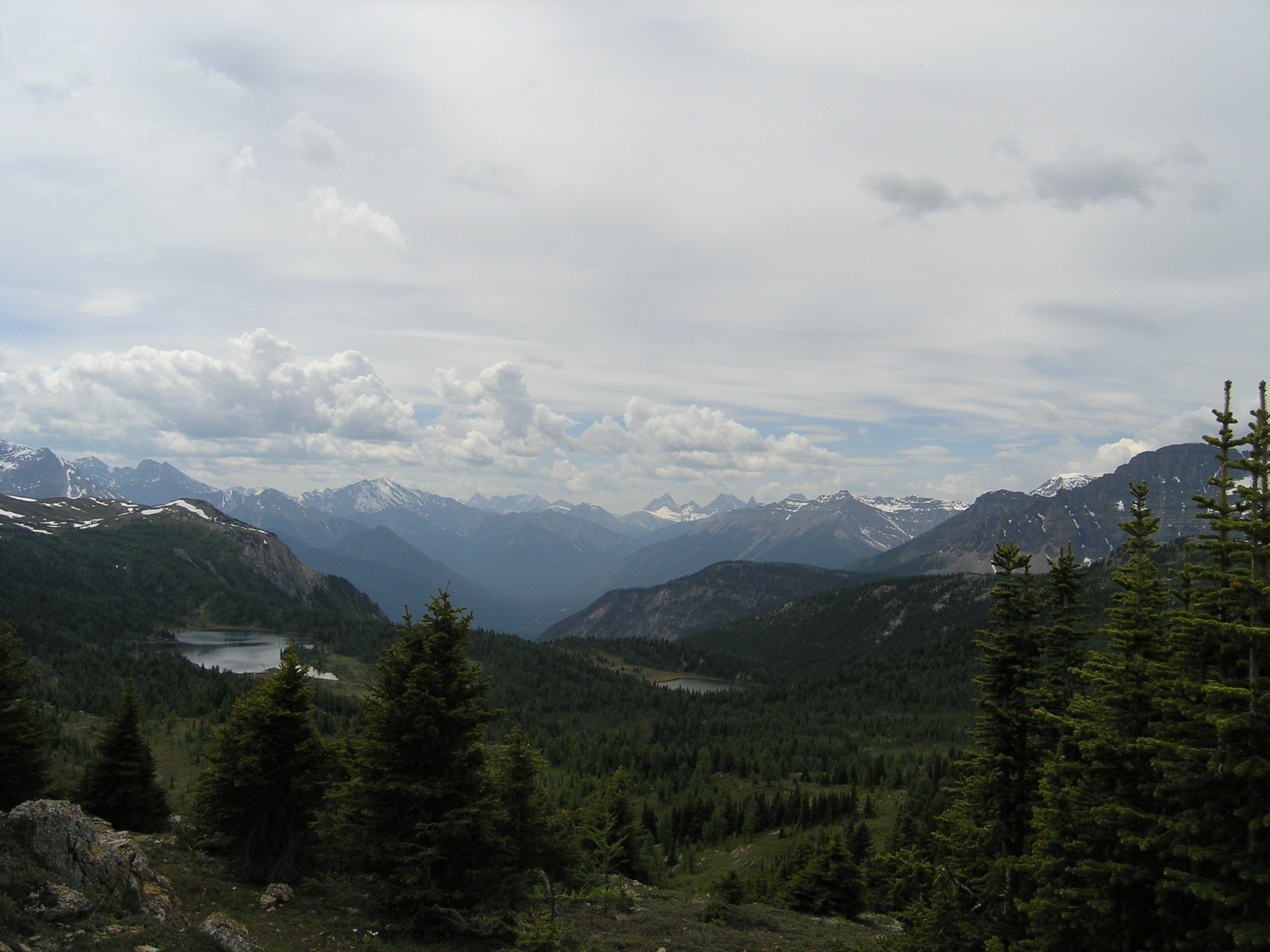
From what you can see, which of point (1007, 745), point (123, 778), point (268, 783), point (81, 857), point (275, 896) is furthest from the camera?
point (123, 778)

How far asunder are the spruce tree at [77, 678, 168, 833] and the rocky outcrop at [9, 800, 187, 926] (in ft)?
83.7

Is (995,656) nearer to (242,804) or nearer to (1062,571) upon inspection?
(1062,571)

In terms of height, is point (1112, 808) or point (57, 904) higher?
point (1112, 808)

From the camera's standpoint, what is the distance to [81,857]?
58.3 feet

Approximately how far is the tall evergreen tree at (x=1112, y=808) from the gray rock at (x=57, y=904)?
25272mm

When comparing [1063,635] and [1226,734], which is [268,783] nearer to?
[1226,734]

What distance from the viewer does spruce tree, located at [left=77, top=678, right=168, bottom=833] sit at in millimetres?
39344

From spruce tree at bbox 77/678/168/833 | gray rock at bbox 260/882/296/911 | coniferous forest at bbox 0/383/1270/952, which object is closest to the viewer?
coniferous forest at bbox 0/383/1270/952

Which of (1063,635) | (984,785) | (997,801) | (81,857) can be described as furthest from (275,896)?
(1063,635)

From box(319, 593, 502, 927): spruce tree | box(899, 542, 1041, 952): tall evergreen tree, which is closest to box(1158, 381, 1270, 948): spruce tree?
box(899, 542, 1041, 952): tall evergreen tree

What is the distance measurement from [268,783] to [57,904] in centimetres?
1187

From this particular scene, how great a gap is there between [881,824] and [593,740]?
81496mm

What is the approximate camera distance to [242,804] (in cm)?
2691

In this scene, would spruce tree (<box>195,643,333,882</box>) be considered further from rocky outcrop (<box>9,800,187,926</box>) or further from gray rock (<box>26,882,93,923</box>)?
gray rock (<box>26,882,93,923</box>)
